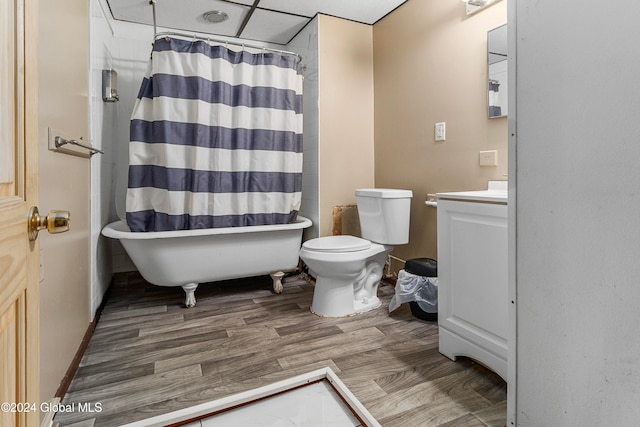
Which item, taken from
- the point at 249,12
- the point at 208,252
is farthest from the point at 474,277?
the point at 249,12

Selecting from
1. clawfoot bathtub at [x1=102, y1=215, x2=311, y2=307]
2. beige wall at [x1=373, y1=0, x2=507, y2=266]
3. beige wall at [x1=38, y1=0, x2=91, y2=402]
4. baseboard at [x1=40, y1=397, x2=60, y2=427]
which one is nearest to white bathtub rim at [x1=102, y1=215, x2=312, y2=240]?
→ clawfoot bathtub at [x1=102, y1=215, x2=311, y2=307]

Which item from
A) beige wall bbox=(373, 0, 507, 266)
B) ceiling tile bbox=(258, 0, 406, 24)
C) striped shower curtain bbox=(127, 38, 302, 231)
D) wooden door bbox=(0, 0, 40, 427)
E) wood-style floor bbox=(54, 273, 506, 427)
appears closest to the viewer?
wooden door bbox=(0, 0, 40, 427)

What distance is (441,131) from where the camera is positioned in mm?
2258

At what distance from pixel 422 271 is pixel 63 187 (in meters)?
1.82

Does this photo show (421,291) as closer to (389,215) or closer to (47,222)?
(389,215)

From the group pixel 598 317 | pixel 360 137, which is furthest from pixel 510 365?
pixel 360 137

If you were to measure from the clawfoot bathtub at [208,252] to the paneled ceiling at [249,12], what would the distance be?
5.31ft

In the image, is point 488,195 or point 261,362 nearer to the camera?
point 488,195

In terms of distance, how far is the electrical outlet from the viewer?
224cm

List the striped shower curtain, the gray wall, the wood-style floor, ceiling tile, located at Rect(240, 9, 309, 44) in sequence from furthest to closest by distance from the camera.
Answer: ceiling tile, located at Rect(240, 9, 309, 44) → the striped shower curtain → the wood-style floor → the gray wall

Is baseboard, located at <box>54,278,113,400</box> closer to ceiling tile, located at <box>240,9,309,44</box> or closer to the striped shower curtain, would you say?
the striped shower curtain

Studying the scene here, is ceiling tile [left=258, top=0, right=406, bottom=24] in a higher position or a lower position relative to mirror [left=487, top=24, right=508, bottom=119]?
higher

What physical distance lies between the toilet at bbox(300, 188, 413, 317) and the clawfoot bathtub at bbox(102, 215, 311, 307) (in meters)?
0.33

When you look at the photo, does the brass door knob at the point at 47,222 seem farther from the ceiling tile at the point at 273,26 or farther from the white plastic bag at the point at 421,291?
the ceiling tile at the point at 273,26
